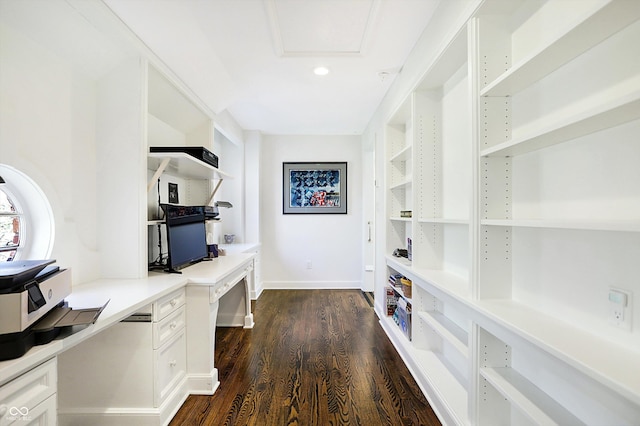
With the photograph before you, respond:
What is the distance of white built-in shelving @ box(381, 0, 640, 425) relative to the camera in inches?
32.7

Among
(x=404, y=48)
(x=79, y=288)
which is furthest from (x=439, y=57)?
(x=79, y=288)

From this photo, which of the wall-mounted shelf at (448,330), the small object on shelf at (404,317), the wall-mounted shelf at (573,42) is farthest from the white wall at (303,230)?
the wall-mounted shelf at (573,42)

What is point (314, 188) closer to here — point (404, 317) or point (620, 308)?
point (404, 317)

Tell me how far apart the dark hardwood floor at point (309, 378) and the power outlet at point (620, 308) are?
1.17 meters

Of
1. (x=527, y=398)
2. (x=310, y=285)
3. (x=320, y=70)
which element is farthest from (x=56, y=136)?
(x=310, y=285)

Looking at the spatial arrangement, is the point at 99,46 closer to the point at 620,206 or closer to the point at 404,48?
the point at 404,48

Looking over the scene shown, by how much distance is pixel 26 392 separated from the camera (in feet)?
2.96

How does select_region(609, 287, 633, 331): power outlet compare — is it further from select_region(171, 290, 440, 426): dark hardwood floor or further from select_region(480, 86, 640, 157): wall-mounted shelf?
select_region(171, 290, 440, 426): dark hardwood floor

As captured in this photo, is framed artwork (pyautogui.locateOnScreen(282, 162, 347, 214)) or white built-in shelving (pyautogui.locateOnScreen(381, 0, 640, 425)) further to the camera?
framed artwork (pyautogui.locateOnScreen(282, 162, 347, 214))

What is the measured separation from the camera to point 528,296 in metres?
1.22

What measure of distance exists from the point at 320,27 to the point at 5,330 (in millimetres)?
2151

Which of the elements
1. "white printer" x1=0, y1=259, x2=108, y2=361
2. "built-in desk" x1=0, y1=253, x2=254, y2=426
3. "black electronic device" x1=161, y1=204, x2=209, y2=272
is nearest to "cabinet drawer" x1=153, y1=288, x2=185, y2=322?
"built-in desk" x1=0, y1=253, x2=254, y2=426

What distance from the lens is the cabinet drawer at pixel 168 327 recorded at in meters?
1.54

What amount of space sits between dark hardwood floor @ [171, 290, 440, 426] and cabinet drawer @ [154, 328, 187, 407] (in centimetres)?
19
